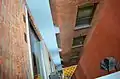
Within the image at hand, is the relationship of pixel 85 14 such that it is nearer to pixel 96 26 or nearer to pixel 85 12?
pixel 85 12

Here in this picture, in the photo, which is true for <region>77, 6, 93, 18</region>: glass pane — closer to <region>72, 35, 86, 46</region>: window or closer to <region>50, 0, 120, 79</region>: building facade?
<region>50, 0, 120, 79</region>: building facade

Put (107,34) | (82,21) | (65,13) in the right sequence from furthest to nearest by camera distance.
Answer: (82,21), (65,13), (107,34)

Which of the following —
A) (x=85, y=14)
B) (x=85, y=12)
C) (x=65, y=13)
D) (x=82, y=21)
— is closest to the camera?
(x=65, y=13)

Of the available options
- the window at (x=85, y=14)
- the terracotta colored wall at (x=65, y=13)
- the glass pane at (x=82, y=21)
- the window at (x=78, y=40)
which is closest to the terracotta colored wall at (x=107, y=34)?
the terracotta colored wall at (x=65, y=13)

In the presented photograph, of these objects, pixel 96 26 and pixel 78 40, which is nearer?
pixel 96 26

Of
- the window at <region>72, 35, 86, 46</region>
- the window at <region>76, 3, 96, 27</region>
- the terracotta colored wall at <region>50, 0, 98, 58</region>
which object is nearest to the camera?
the terracotta colored wall at <region>50, 0, 98, 58</region>

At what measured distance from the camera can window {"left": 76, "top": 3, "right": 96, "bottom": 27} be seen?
16.0 feet

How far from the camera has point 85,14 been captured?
544 centimetres

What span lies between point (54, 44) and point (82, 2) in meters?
2.30

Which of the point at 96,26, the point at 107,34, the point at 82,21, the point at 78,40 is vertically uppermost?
the point at 82,21

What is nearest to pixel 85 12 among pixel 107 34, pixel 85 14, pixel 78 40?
pixel 85 14

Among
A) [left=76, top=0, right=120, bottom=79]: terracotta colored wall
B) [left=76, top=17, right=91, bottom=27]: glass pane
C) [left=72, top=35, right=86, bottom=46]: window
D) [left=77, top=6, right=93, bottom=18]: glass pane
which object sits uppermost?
[left=77, top=6, right=93, bottom=18]: glass pane

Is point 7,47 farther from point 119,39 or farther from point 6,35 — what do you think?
point 119,39

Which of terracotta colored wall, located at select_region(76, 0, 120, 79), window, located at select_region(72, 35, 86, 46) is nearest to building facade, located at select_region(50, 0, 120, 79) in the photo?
terracotta colored wall, located at select_region(76, 0, 120, 79)
